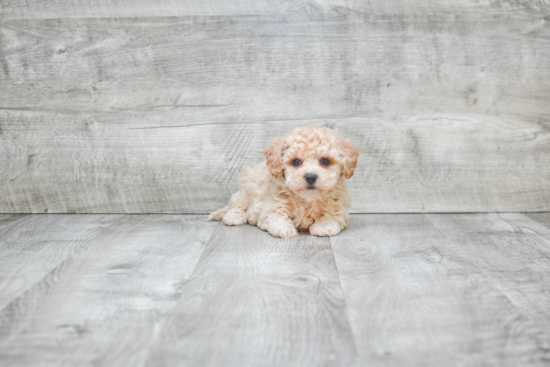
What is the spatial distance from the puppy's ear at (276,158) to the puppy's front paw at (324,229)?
1.05 ft

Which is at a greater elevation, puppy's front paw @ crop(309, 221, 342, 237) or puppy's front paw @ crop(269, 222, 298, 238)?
puppy's front paw @ crop(269, 222, 298, 238)

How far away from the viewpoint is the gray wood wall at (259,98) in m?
2.63

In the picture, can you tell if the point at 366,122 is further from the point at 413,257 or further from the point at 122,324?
the point at 122,324

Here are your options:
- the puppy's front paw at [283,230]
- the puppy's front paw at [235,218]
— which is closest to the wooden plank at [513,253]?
the puppy's front paw at [283,230]

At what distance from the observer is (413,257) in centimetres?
193

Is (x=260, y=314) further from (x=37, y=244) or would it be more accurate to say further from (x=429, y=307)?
(x=37, y=244)

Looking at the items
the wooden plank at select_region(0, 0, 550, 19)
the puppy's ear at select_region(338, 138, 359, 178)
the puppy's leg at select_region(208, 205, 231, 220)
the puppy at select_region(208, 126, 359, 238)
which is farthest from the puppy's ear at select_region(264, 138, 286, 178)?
the wooden plank at select_region(0, 0, 550, 19)

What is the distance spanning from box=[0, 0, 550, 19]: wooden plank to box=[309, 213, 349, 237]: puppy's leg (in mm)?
1201

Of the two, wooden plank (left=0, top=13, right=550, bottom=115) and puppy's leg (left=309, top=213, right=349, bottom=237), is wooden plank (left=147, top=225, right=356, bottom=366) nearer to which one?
puppy's leg (left=309, top=213, right=349, bottom=237)

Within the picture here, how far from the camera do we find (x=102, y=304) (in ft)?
4.84

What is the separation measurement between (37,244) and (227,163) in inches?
43.6

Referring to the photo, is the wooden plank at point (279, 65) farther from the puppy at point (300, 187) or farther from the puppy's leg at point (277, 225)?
the puppy's leg at point (277, 225)

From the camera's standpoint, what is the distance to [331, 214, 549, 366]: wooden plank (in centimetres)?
120

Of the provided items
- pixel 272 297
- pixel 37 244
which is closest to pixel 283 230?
pixel 272 297
